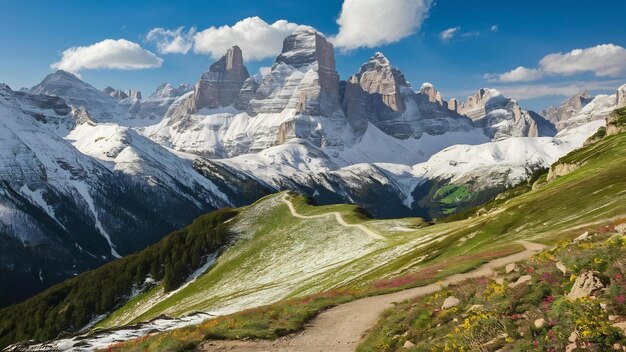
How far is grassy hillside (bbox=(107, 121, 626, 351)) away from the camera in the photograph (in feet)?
92.6

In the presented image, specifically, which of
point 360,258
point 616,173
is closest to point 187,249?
point 360,258

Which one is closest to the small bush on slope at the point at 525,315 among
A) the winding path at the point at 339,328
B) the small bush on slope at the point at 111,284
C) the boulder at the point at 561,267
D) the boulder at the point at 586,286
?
the boulder at the point at 561,267

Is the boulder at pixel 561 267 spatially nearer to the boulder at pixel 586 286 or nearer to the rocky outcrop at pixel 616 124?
the boulder at pixel 586 286

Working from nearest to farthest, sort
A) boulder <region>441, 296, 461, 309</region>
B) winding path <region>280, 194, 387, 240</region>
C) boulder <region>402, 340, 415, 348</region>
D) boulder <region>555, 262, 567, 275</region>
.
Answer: boulder <region>402, 340, 415, 348</region>
boulder <region>555, 262, 567, 275</region>
boulder <region>441, 296, 461, 309</region>
winding path <region>280, 194, 387, 240</region>

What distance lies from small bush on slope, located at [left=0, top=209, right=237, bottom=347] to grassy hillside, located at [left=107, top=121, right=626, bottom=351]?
44467mm

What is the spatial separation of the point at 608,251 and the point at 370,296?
17205 millimetres

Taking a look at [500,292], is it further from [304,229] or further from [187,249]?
[187,249]

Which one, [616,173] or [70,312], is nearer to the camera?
[616,173]

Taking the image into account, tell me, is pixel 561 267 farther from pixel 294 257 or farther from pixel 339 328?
pixel 294 257

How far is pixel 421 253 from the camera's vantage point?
208ft

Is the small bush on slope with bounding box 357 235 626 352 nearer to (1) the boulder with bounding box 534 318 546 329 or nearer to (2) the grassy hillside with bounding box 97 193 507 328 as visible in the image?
(1) the boulder with bounding box 534 318 546 329

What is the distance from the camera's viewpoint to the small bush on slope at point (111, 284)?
135m

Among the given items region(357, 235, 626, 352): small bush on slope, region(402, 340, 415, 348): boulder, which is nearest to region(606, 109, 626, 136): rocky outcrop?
region(357, 235, 626, 352): small bush on slope

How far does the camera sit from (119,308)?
13150 centimetres
